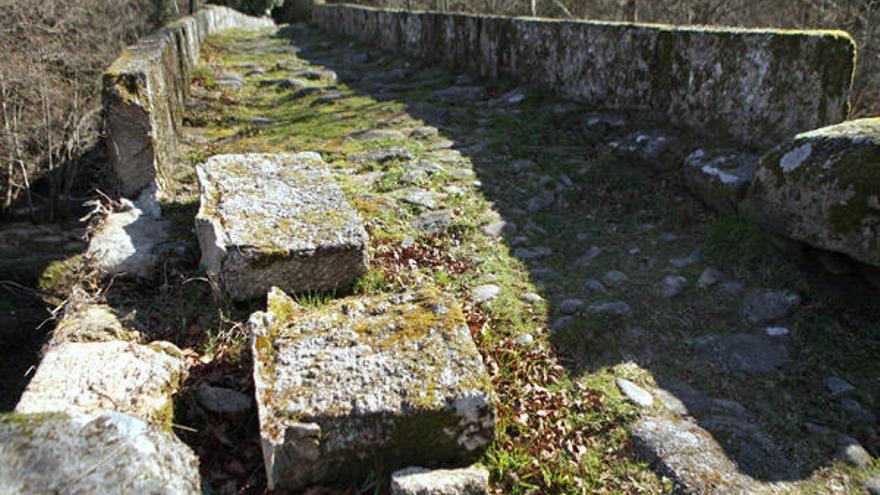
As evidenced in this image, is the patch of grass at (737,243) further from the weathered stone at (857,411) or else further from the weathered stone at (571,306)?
the weathered stone at (857,411)

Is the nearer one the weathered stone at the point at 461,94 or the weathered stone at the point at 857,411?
the weathered stone at the point at 857,411

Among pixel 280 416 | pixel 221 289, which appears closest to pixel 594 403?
pixel 280 416

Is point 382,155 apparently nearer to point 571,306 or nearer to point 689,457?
point 571,306

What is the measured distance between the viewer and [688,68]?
17.4 ft

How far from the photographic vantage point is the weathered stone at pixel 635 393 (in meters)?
2.88

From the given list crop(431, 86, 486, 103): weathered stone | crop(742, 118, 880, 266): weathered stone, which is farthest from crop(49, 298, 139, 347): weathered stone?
crop(431, 86, 486, 103): weathered stone

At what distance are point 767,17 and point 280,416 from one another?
14097mm

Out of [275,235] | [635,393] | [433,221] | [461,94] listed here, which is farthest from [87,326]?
[461,94]

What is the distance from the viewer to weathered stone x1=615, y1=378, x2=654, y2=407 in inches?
114

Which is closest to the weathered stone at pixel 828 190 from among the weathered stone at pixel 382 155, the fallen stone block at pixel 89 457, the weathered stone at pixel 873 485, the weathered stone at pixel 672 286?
the weathered stone at pixel 672 286

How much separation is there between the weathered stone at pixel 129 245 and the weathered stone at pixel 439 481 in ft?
7.30

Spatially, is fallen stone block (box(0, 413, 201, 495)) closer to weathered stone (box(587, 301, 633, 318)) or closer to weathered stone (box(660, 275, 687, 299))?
weathered stone (box(587, 301, 633, 318))

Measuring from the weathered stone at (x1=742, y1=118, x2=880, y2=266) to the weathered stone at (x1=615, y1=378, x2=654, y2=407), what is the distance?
4.75 ft

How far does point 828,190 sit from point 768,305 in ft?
2.33
